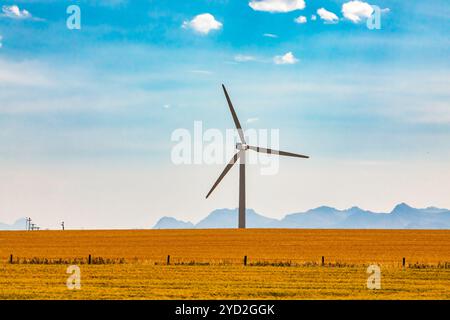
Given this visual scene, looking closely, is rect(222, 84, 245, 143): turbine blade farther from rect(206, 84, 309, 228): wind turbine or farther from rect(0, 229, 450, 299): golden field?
rect(0, 229, 450, 299): golden field

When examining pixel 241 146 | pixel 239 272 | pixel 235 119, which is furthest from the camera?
pixel 241 146

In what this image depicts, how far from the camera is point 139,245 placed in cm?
10919

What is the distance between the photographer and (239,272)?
5547 centimetres

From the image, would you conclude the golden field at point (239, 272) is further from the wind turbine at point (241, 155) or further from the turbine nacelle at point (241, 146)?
the turbine nacelle at point (241, 146)

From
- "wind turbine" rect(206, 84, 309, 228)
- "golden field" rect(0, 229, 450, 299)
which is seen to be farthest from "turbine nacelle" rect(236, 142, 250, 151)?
"golden field" rect(0, 229, 450, 299)

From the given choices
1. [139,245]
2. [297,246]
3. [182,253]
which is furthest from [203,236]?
[182,253]

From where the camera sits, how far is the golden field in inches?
1560

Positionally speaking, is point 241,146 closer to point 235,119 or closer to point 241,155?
point 241,155

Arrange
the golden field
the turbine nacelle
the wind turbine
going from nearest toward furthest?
the golden field, the wind turbine, the turbine nacelle

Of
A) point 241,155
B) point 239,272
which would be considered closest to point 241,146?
point 241,155

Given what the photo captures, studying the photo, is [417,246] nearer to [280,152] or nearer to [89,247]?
[280,152]

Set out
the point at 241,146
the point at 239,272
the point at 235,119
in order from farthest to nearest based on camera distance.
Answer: the point at 241,146
the point at 235,119
the point at 239,272
